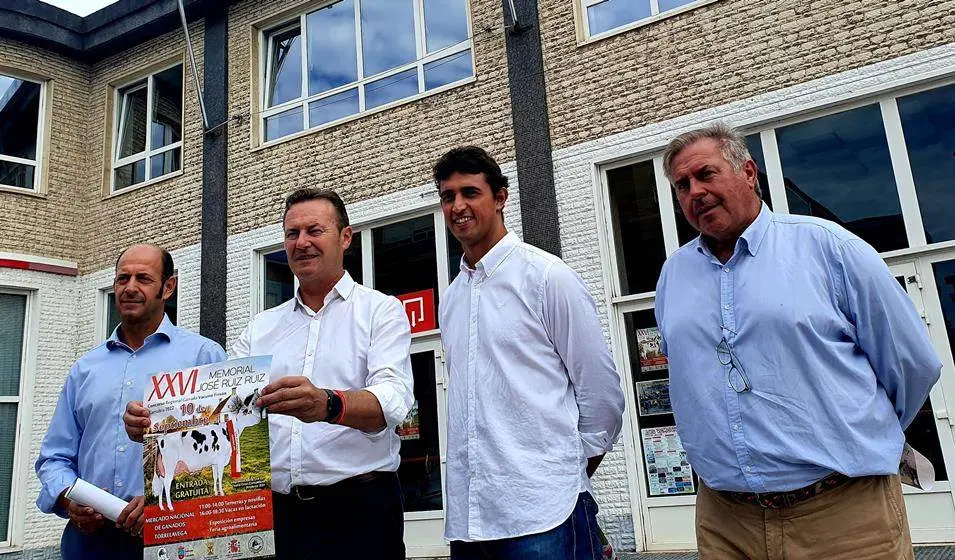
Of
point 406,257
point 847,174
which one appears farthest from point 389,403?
point 406,257

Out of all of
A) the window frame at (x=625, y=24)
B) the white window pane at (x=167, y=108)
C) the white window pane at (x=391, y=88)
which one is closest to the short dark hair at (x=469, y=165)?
the window frame at (x=625, y=24)

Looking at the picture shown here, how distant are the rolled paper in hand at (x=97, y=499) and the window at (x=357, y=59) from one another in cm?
696

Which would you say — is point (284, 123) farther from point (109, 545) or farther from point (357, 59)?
point (109, 545)

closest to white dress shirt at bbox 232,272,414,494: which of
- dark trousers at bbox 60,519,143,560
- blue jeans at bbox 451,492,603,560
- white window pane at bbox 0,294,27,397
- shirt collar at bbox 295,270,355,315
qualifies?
shirt collar at bbox 295,270,355,315

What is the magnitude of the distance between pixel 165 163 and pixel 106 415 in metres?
9.05

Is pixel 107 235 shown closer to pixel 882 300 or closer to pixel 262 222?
pixel 262 222

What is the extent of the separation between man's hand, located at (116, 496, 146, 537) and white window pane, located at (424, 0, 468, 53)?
739 cm

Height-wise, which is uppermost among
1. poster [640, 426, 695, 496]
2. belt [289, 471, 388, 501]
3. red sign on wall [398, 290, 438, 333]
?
red sign on wall [398, 290, 438, 333]

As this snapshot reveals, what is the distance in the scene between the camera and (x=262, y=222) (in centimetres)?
952

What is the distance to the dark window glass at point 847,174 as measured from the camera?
6270 millimetres

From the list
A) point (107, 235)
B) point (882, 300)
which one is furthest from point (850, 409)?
point (107, 235)

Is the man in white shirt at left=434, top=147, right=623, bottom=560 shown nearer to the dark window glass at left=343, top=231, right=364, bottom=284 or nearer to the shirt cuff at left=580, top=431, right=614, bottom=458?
the shirt cuff at left=580, top=431, right=614, bottom=458

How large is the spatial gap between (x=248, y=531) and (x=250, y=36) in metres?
9.82

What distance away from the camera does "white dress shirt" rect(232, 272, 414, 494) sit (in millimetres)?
2250
